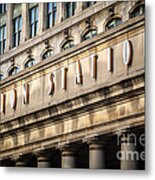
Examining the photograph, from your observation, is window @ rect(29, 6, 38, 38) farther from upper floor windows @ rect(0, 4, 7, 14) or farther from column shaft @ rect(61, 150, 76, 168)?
column shaft @ rect(61, 150, 76, 168)

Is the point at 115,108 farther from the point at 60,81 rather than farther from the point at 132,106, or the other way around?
the point at 60,81

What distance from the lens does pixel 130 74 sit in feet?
21.6

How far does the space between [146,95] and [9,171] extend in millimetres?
1793

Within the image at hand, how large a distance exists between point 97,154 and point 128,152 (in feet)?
1.12

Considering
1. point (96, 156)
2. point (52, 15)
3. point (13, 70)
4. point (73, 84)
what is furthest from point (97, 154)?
point (52, 15)

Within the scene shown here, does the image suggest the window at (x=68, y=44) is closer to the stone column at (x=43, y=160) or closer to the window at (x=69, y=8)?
the window at (x=69, y=8)

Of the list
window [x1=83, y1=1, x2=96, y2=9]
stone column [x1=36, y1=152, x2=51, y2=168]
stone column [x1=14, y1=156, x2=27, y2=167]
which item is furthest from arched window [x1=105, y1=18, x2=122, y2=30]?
stone column [x1=14, y1=156, x2=27, y2=167]

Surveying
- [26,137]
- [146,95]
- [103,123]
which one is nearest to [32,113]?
[26,137]

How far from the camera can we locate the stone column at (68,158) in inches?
272

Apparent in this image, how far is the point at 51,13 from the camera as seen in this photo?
7.33m

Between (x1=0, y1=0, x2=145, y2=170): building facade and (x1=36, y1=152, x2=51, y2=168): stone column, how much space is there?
0.01m

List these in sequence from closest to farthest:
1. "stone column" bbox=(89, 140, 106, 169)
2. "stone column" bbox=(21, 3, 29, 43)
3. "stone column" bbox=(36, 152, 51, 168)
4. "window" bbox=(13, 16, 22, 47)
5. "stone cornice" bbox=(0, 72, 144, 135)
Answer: "stone cornice" bbox=(0, 72, 144, 135) < "stone column" bbox=(89, 140, 106, 169) < "stone column" bbox=(36, 152, 51, 168) < "stone column" bbox=(21, 3, 29, 43) < "window" bbox=(13, 16, 22, 47)

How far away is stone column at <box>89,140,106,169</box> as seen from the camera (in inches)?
264

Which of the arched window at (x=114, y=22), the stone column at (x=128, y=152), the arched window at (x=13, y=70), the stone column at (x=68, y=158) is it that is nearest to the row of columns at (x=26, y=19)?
the arched window at (x=13, y=70)
